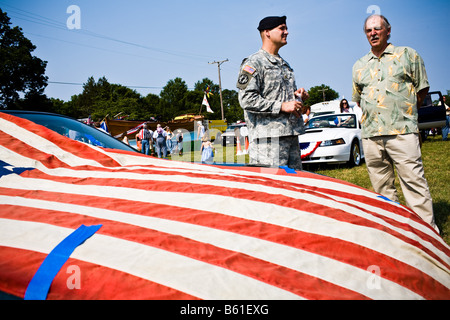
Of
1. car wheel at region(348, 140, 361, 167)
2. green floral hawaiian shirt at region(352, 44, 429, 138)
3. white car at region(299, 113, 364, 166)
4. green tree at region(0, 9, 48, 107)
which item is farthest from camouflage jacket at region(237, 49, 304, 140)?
green tree at region(0, 9, 48, 107)

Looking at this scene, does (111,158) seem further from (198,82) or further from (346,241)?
(198,82)

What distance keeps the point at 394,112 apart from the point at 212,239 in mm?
2381

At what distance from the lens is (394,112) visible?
2828 millimetres

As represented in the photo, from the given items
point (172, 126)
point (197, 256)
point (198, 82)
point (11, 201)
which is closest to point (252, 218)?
point (197, 256)

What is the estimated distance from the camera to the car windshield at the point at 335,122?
8125 millimetres

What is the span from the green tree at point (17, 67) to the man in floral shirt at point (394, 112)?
3683cm

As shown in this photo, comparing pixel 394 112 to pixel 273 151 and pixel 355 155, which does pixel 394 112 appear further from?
pixel 355 155

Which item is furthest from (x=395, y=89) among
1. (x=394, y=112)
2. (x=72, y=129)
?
(x=72, y=129)

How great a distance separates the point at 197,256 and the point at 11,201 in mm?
948

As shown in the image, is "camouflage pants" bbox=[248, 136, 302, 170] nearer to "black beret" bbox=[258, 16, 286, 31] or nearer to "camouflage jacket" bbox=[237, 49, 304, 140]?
"camouflage jacket" bbox=[237, 49, 304, 140]

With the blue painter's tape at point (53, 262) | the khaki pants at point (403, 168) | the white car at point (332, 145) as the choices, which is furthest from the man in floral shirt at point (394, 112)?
the white car at point (332, 145)

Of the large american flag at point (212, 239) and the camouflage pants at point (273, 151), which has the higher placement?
the camouflage pants at point (273, 151)

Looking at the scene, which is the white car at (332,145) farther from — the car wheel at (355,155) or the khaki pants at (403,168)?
the khaki pants at (403,168)

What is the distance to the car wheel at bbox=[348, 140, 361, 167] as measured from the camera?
24.0 ft
